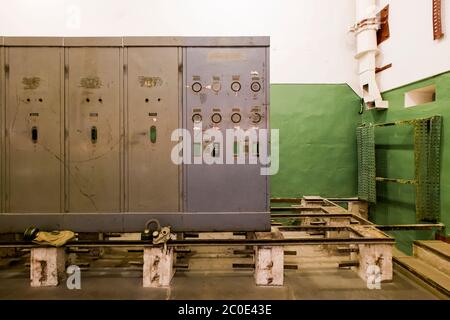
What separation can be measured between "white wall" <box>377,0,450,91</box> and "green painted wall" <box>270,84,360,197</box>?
757 mm

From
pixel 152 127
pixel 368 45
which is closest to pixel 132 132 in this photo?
pixel 152 127

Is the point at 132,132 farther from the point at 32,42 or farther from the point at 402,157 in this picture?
the point at 402,157

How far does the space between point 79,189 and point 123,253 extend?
46.2 inches

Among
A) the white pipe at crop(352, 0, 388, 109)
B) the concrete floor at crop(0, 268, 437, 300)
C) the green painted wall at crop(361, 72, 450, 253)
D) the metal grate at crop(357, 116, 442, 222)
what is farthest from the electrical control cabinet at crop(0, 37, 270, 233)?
the white pipe at crop(352, 0, 388, 109)

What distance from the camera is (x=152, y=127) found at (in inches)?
105

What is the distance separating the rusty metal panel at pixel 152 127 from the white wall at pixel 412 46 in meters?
2.91

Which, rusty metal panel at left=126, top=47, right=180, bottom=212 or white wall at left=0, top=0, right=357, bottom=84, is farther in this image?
white wall at left=0, top=0, right=357, bottom=84

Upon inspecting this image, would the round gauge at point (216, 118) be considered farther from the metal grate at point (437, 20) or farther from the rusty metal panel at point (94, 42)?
the metal grate at point (437, 20)

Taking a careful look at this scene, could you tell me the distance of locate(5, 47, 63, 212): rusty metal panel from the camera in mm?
2650

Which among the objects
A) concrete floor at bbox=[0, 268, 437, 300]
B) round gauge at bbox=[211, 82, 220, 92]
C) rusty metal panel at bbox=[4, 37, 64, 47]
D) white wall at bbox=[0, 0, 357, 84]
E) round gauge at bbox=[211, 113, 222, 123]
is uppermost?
white wall at bbox=[0, 0, 357, 84]

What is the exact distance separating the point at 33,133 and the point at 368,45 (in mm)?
4564

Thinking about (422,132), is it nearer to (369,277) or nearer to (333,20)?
(369,277)

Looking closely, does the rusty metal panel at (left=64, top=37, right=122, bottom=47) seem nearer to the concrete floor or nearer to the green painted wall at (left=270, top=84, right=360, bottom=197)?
the concrete floor
